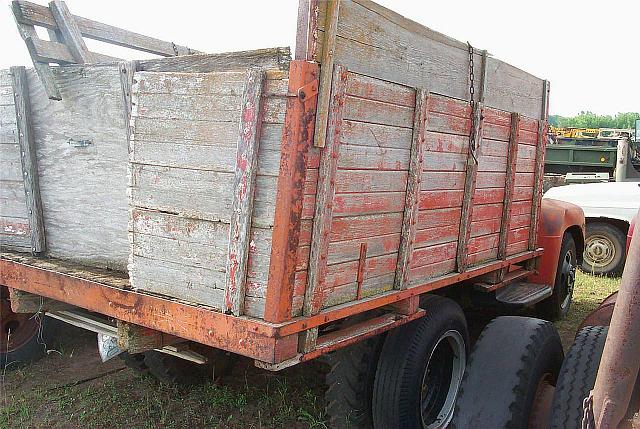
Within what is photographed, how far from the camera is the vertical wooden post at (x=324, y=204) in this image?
2.35 metres

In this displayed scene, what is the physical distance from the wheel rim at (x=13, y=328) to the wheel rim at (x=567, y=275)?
475 cm

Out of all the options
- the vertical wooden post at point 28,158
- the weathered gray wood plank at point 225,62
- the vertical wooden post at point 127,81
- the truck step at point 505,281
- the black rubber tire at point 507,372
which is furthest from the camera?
the truck step at point 505,281

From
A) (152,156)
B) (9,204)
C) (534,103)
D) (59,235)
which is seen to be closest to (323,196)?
(152,156)

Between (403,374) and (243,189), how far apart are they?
1.47m

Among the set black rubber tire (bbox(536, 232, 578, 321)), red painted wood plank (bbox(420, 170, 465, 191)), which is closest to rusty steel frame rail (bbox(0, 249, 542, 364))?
red painted wood plank (bbox(420, 170, 465, 191))

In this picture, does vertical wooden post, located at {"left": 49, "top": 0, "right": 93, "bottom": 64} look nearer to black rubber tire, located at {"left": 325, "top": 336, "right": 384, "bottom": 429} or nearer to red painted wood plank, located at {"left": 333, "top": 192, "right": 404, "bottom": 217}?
red painted wood plank, located at {"left": 333, "top": 192, "right": 404, "bottom": 217}

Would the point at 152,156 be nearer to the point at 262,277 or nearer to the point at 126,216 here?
the point at 126,216

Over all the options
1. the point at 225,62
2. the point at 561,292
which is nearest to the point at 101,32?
the point at 225,62

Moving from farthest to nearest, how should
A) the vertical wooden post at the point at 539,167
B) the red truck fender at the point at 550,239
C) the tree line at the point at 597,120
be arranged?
the tree line at the point at 597,120 → the red truck fender at the point at 550,239 → the vertical wooden post at the point at 539,167

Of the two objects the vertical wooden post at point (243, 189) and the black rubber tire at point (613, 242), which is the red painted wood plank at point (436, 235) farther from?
the black rubber tire at point (613, 242)

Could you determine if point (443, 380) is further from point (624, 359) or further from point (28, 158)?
point (28, 158)

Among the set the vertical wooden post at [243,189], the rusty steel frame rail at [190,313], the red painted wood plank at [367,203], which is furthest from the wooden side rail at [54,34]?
the red painted wood plank at [367,203]

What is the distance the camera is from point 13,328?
14.7 ft

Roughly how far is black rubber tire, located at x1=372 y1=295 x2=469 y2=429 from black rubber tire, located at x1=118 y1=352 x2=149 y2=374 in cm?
171
